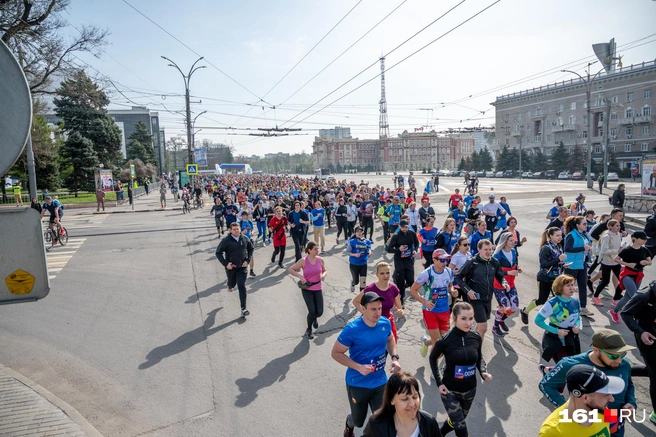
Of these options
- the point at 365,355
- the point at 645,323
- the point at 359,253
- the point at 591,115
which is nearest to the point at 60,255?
the point at 359,253

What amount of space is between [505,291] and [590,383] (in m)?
4.06

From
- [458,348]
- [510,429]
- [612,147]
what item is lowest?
[510,429]

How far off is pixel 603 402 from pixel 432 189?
128 ft

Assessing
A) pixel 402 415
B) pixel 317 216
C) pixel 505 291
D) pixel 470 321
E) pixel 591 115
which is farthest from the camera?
pixel 591 115

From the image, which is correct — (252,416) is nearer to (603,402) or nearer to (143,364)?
(143,364)

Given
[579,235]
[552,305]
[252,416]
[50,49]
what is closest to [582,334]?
[579,235]

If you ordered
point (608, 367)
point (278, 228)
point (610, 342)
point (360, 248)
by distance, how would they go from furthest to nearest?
point (278, 228) < point (360, 248) < point (608, 367) < point (610, 342)

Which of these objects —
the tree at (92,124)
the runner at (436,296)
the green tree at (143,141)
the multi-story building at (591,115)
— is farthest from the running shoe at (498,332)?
the green tree at (143,141)

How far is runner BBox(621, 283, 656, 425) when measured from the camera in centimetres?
417

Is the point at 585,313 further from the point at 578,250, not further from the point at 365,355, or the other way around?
the point at 365,355

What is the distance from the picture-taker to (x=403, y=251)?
774 cm

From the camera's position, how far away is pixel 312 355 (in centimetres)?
626

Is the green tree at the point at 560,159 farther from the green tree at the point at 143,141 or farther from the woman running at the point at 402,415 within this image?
the woman running at the point at 402,415

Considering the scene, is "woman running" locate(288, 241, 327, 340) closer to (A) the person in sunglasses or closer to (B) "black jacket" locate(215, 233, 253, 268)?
(B) "black jacket" locate(215, 233, 253, 268)
